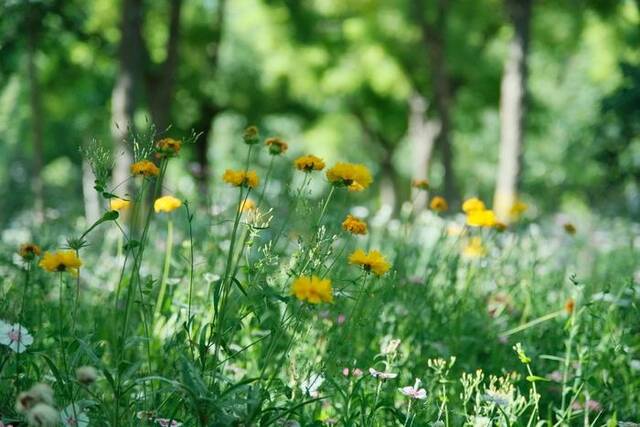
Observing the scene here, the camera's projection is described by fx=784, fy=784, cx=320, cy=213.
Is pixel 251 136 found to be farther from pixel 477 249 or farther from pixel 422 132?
pixel 422 132

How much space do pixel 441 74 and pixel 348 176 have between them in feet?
38.3

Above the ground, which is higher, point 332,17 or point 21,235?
point 332,17

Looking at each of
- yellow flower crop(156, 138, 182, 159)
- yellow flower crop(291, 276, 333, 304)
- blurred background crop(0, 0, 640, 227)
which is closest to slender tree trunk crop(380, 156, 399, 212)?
blurred background crop(0, 0, 640, 227)

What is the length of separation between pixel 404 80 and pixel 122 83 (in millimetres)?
9565

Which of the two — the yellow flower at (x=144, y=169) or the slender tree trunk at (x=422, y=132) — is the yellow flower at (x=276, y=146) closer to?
the yellow flower at (x=144, y=169)

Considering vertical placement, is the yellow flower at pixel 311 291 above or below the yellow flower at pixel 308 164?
below

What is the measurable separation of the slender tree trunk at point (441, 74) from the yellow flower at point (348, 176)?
10747 mm

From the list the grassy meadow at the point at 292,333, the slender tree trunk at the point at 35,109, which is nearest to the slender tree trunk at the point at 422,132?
the slender tree trunk at the point at 35,109

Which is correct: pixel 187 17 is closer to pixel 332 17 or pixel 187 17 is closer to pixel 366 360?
pixel 332 17

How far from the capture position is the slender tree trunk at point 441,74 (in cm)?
1316

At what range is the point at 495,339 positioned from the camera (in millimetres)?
3344

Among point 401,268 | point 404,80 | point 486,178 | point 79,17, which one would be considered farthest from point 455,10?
point 486,178

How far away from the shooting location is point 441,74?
13.5m

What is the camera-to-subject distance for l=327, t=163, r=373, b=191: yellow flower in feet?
7.10
